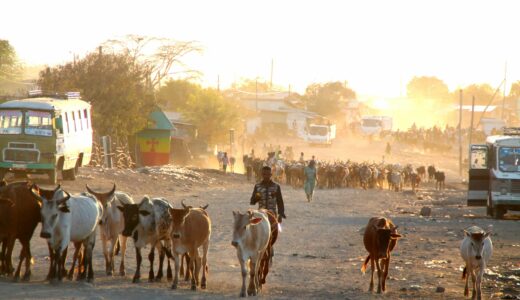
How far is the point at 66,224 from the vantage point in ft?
46.1

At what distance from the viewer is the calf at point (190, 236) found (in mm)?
14320

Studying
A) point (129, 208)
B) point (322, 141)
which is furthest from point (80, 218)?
point (322, 141)

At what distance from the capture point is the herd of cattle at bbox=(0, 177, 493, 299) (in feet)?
45.9

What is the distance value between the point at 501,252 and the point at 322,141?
65.8 metres

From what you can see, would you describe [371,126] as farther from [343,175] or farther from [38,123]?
[38,123]

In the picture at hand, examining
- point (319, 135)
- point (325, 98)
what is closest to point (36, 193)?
point (319, 135)

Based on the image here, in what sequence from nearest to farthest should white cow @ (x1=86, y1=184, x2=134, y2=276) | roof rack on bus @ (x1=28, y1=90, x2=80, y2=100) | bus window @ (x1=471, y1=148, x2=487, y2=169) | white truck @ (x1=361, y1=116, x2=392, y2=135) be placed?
white cow @ (x1=86, y1=184, x2=134, y2=276) → bus window @ (x1=471, y1=148, x2=487, y2=169) → roof rack on bus @ (x1=28, y1=90, x2=80, y2=100) → white truck @ (x1=361, y1=116, x2=392, y2=135)

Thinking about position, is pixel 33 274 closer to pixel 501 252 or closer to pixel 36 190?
pixel 36 190

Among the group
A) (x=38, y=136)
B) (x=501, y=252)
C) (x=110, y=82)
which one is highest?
(x=110, y=82)

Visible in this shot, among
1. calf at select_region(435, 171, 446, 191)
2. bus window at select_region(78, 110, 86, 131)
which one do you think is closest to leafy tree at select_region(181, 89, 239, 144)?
calf at select_region(435, 171, 446, 191)

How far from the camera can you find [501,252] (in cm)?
2325

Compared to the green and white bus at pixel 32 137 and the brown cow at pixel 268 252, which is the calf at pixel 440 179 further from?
the brown cow at pixel 268 252

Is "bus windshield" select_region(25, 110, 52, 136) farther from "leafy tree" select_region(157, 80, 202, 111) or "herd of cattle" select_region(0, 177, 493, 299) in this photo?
"leafy tree" select_region(157, 80, 202, 111)

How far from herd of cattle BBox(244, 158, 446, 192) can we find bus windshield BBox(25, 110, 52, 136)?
734 inches
